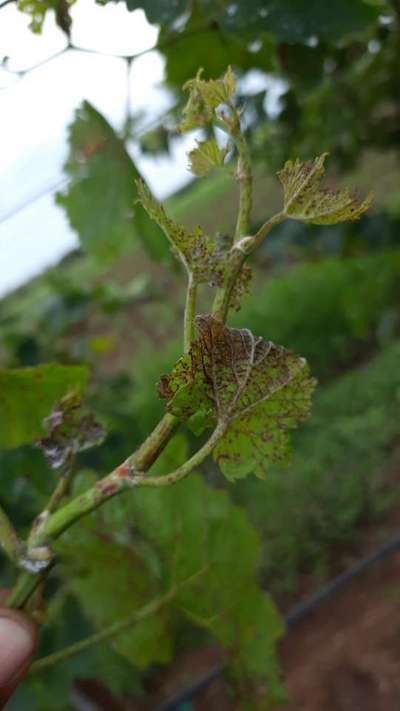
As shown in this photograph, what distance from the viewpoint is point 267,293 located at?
3412 millimetres

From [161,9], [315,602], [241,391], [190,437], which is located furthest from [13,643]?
[190,437]

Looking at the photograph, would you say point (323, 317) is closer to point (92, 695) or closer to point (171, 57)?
point (92, 695)

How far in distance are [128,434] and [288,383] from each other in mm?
1023

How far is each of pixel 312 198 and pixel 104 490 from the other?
0.44ft

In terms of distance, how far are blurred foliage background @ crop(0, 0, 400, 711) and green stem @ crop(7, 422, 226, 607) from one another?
13 cm

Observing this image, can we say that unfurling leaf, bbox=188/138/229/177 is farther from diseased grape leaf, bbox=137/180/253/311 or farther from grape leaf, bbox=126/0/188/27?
grape leaf, bbox=126/0/188/27

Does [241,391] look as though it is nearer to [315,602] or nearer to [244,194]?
[244,194]

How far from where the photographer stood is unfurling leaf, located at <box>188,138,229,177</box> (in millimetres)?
312

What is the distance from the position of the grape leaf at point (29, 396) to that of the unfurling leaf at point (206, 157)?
0.22 meters

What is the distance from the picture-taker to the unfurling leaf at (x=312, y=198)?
29 cm

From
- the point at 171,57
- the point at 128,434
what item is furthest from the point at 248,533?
the point at 128,434

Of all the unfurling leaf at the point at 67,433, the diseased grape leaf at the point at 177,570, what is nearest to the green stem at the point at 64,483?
the unfurling leaf at the point at 67,433

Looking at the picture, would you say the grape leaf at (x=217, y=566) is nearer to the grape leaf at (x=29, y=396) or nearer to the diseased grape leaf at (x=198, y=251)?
the grape leaf at (x=29, y=396)

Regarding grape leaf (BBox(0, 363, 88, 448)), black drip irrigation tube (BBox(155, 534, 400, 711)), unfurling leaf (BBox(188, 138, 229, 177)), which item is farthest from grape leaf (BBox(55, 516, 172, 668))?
black drip irrigation tube (BBox(155, 534, 400, 711))
